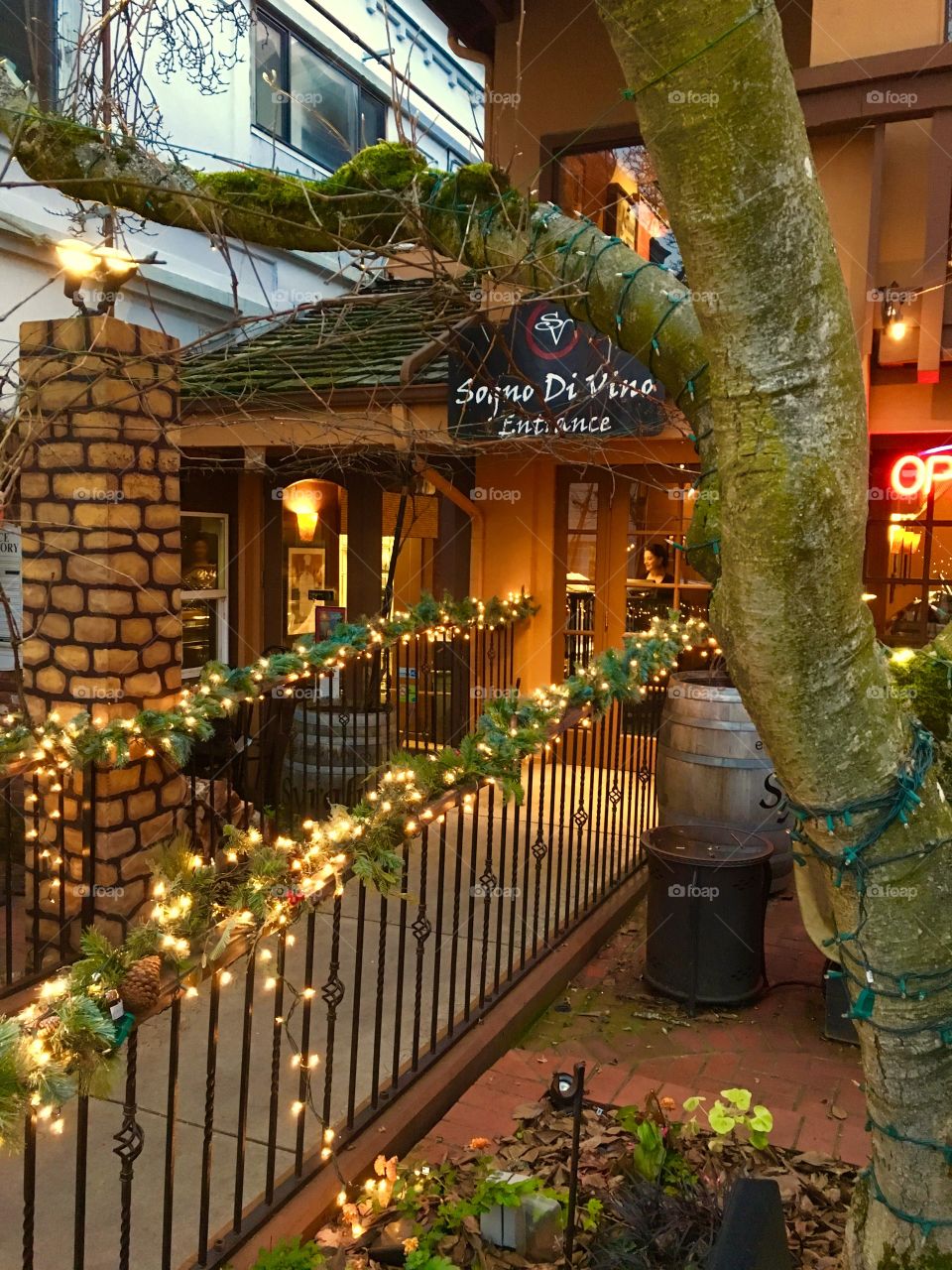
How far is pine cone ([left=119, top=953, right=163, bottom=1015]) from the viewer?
6.90ft

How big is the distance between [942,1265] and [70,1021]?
2.03 metres

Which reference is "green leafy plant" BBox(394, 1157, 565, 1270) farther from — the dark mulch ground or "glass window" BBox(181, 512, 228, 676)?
"glass window" BBox(181, 512, 228, 676)

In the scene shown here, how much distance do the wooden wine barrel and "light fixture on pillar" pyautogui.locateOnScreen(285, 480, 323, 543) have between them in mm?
5703

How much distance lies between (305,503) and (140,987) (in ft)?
28.8

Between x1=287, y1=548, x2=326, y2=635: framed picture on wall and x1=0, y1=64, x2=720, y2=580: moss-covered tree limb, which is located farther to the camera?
x1=287, y1=548, x2=326, y2=635: framed picture on wall

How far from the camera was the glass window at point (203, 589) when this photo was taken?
1030 cm

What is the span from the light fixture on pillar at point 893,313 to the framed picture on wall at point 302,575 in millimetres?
6330

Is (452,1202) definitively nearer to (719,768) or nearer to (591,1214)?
(591,1214)

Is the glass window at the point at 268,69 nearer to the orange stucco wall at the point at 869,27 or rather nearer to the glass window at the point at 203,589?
the glass window at the point at 203,589

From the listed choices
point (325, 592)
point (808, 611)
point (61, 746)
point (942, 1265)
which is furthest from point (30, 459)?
point (325, 592)

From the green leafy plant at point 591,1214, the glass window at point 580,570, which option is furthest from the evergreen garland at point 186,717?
the green leafy plant at point 591,1214

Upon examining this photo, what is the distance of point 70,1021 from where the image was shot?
192cm

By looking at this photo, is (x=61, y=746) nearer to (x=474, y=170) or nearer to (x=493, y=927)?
(x=493, y=927)

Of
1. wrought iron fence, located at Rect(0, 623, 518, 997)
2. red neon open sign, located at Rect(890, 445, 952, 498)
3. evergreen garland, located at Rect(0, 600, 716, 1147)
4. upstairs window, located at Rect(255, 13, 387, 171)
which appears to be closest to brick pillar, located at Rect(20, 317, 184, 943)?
wrought iron fence, located at Rect(0, 623, 518, 997)
